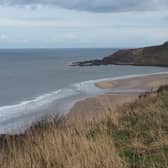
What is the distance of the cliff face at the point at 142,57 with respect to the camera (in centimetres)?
8912

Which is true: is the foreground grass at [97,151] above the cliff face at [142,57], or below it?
above

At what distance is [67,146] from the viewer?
270 inches

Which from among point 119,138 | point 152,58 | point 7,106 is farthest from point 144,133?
point 152,58

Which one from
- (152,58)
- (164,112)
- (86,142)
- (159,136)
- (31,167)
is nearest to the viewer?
(31,167)

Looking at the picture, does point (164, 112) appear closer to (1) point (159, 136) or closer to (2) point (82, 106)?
(1) point (159, 136)

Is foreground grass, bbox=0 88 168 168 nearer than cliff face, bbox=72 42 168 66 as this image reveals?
Yes

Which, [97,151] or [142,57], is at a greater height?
[97,151]

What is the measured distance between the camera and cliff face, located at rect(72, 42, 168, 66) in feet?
292

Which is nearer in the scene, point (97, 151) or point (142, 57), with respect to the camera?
point (97, 151)

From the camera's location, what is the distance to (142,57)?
94.3 metres

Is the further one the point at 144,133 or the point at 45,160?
the point at 144,133

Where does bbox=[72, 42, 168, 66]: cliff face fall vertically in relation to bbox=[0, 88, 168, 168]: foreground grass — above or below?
below

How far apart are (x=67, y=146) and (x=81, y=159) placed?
79cm

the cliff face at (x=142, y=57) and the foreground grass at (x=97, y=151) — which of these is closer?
the foreground grass at (x=97, y=151)
